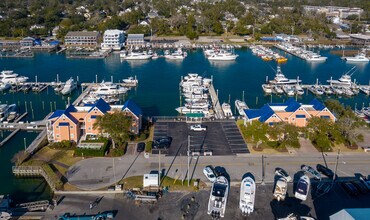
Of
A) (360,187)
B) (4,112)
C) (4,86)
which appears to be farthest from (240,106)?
(4,86)

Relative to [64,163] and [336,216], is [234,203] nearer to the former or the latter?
[336,216]

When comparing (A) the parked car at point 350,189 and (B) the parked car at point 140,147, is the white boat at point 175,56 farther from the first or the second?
(A) the parked car at point 350,189

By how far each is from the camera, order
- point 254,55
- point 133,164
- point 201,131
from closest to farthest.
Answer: point 133,164 → point 201,131 → point 254,55

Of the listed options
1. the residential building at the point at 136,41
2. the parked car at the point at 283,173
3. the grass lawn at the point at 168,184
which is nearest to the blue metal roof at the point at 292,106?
the parked car at the point at 283,173

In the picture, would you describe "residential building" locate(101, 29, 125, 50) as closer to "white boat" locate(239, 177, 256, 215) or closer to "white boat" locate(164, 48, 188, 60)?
"white boat" locate(164, 48, 188, 60)

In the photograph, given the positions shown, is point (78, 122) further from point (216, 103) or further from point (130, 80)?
point (130, 80)

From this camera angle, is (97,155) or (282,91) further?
(282,91)

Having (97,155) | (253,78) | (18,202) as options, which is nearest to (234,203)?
(97,155)
